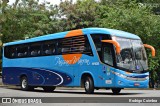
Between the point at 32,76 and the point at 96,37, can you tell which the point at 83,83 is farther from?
the point at 32,76

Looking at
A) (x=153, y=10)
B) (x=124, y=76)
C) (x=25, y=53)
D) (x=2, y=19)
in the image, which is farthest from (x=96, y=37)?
(x=153, y=10)

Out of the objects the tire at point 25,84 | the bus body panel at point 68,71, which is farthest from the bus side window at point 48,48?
the tire at point 25,84

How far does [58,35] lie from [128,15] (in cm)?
1484

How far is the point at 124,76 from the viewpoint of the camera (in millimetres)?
18062

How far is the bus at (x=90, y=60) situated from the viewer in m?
18.1

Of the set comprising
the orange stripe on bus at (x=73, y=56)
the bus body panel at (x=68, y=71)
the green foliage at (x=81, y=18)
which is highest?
the green foliage at (x=81, y=18)

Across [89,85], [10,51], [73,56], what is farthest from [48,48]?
[10,51]

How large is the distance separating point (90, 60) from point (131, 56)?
2.14m

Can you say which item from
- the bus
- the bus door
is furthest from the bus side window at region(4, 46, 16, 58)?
the bus door

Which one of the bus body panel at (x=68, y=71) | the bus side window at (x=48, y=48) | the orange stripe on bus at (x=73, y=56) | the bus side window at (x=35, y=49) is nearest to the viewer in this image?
the bus body panel at (x=68, y=71)

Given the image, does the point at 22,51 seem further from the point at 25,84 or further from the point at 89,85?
the point at 89,85

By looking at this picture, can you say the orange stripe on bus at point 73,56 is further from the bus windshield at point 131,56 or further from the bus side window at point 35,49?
the bus side window at point 35,49

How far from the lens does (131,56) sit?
18.3 metres

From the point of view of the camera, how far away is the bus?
18125mm
